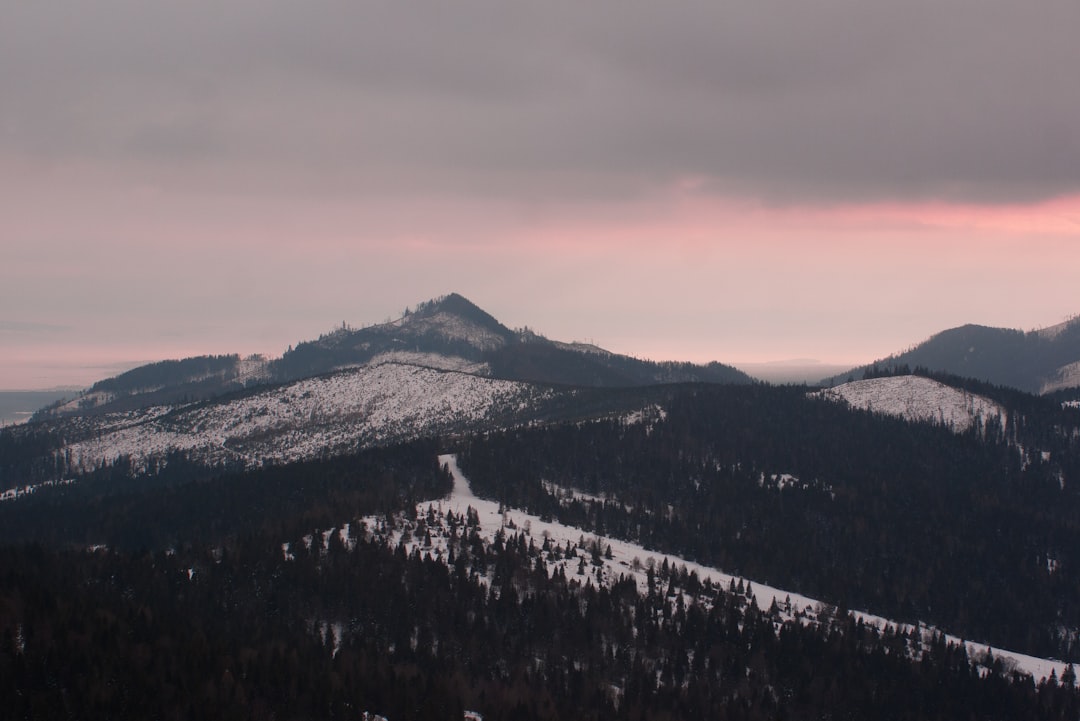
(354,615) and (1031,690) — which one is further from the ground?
(354,615)

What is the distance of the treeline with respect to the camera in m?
138

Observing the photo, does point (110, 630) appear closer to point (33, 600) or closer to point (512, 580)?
point (33, 600)

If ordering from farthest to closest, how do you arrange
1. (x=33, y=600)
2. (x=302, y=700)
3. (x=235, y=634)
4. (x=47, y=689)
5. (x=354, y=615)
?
1. (x=354, y=615)
2. (x=235, y=634)
3. (x=33, y=600)
4. (x=302, y=700)
5. (x=47, y=689)

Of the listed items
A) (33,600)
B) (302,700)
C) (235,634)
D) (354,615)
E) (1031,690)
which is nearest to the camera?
(302,700)

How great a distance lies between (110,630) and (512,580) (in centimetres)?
7500

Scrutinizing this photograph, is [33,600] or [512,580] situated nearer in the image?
[33,600]

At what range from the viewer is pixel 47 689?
129m

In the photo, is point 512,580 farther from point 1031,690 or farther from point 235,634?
point 1031,690

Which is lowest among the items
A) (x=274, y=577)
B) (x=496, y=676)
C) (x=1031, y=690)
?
(x=1031, y=690)

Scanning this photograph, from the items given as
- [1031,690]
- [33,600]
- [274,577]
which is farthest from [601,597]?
[33,600]

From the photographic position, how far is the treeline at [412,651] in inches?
5413

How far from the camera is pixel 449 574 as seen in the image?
194 m

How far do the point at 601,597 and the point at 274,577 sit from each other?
58.8 m

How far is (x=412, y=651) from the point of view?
171 m
